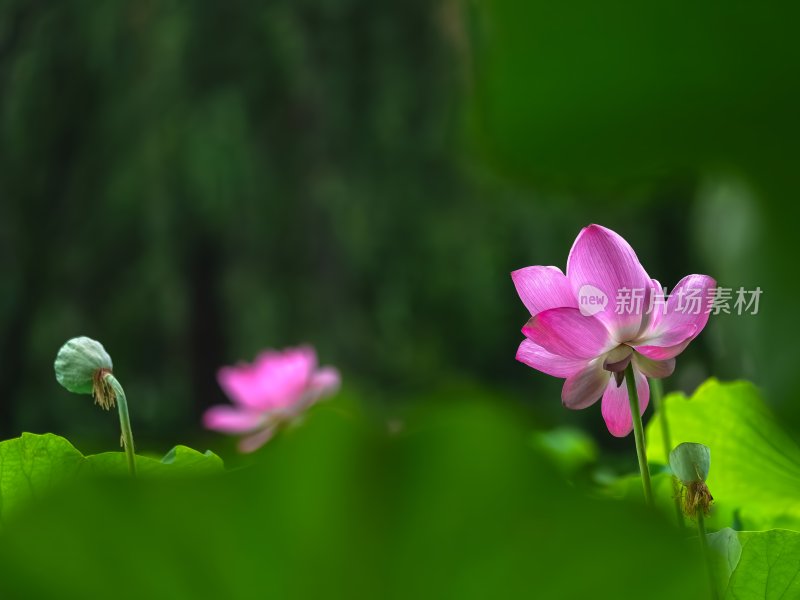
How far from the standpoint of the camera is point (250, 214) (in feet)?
9.52

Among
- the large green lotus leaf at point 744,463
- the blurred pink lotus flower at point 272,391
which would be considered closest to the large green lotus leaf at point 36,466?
the large green lotus leaf at point 744,463

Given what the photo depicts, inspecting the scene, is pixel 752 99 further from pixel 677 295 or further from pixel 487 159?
pixel 677 295

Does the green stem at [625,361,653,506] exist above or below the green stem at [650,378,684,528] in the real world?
above

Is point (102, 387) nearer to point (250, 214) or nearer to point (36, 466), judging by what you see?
point (36, 466)

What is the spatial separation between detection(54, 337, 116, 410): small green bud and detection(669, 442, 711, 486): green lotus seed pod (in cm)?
15

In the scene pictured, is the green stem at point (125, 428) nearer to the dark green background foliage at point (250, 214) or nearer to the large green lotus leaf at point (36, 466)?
the large green lotus leaf at point (36, 466)

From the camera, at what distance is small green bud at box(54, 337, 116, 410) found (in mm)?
255

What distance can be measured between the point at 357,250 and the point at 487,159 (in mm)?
2854

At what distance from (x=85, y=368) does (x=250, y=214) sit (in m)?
2.69

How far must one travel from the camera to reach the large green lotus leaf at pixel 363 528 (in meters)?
0.10

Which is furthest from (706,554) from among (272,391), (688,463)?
(272,391)

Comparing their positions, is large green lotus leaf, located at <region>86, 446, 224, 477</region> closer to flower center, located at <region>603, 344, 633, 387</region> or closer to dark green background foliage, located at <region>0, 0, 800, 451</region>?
flower center, located at <region>603, 344, 633, 387</region>

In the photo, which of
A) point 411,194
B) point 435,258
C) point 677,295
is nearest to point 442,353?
point 435,258

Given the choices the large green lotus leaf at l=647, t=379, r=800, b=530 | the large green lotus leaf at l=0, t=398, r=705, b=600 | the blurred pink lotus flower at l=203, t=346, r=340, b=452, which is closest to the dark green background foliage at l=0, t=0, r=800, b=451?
the blurred pink lotus flower at l=203, t=346, r=340, b=452
